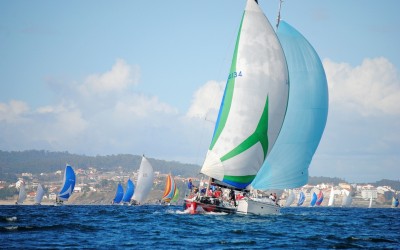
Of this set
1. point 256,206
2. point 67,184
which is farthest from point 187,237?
point 67,184

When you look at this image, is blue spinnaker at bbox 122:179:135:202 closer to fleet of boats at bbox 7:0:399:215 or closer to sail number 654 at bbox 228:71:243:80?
fleet of boats at bbox 7:0:399:215

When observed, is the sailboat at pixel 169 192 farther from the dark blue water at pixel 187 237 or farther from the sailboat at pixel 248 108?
the dark blue water at pixel 187 237

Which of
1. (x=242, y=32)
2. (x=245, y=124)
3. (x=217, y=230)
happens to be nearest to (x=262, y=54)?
(x=242, y=32)

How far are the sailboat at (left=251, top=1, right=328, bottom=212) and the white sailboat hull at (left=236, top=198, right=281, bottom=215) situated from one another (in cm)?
183

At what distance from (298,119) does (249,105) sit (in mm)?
8481

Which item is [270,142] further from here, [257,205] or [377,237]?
[377,237]

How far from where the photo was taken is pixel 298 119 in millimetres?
52812

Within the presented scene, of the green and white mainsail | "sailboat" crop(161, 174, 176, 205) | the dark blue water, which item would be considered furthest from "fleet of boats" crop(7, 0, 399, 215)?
"sailboat" crop(161, 174, 176, 205)

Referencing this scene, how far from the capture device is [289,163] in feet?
170

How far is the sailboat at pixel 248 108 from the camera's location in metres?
45.9

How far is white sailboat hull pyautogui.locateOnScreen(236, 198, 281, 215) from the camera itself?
155ft

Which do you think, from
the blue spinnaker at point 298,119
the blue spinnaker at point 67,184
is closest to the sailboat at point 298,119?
the blue spinnaker at point 298,119

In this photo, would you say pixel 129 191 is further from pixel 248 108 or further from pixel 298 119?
pixel 248 108

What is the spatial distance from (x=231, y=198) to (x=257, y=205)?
2265 mm
